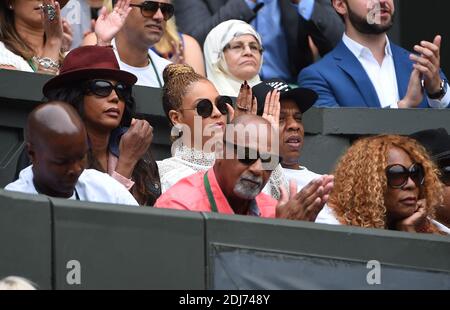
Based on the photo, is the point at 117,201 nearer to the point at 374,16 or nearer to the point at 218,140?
the point at 218,140

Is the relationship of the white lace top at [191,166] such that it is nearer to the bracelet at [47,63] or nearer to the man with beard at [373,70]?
the bracelet at [47,63]

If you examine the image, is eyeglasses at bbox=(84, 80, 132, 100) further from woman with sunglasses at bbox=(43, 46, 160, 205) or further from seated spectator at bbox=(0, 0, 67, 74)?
seated spectator at bbox=(0, 0, 67, 74)

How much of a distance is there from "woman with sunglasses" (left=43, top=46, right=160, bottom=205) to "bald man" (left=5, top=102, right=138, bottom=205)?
915 mm

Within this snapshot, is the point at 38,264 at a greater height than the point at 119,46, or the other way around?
the point at 119,46

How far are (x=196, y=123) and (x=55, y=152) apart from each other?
1.89m

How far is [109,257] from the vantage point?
8.47 metres

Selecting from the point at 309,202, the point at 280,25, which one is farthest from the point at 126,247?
the point at 280,25

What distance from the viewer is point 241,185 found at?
9195mm

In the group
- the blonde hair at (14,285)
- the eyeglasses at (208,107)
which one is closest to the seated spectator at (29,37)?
the eyeglasses at (208,107)

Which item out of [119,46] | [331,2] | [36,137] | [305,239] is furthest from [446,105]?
[36,137]

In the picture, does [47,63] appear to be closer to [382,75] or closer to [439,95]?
[382,75]

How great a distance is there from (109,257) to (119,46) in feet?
9.94

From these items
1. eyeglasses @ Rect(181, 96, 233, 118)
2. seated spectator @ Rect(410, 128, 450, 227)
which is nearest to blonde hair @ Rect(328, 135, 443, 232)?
seated spectator @ Rect(410, 128, 450, 227)

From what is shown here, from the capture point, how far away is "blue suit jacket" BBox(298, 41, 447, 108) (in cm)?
1173
